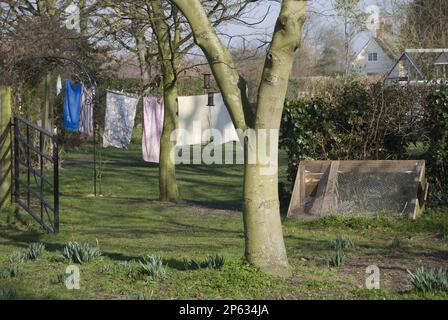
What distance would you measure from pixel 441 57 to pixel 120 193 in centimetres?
1276

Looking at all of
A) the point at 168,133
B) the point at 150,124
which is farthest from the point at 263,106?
the point at 150,124

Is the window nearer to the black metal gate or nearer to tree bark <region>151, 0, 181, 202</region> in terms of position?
tree bark <region>151, 0, 181, 202</region>

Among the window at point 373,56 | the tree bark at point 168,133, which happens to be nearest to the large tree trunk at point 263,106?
the tree bark at point 168,133

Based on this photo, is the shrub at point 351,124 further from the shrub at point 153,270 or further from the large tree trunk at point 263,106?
the shrub at point 153,270

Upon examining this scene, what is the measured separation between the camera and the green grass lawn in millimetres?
6332

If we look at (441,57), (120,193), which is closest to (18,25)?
(120,193)

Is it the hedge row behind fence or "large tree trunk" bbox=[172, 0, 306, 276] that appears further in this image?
the hedge row behind fence

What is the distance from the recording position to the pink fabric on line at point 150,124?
20.0m

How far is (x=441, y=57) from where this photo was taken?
81.6 feet

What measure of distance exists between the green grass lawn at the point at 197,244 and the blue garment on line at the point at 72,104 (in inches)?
60.0

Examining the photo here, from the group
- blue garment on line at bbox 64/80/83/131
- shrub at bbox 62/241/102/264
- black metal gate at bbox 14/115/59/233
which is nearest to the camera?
shrub at bbox 62/241/102/264

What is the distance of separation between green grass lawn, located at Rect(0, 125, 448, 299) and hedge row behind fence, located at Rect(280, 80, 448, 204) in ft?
4.38

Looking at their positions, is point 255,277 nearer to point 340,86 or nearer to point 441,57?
point 340,86

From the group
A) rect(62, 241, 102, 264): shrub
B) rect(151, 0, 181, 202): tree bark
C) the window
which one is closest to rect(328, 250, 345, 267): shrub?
rect(62, 241, 102, 264): shrub
